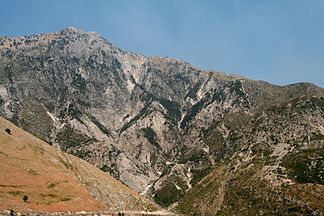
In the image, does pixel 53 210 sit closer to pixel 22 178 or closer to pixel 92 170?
pixel 22 178

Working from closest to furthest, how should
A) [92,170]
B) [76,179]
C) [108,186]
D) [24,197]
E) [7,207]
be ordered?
1. [7,207]
2. [24,197]
3. [76,179]
4. [108,186]
5. [92,170]

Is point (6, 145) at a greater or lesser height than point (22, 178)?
greater

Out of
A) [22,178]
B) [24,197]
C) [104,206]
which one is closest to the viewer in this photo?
[24,197]

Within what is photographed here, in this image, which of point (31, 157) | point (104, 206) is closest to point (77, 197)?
point (104, 206)

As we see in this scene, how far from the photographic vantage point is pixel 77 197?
13662cm

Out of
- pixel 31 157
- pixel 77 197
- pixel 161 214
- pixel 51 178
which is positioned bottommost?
pixel 161 214

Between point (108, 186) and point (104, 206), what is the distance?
110 feet

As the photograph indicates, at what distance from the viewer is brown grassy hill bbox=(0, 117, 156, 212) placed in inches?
4792

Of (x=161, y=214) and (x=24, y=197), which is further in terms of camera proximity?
(x=161, y=214)

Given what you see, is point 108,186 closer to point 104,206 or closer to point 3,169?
point 104,206

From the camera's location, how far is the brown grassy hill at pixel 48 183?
122m

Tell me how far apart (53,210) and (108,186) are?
60.4 meters

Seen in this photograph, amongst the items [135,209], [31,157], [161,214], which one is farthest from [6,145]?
[161,214]

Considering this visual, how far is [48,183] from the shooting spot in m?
139
